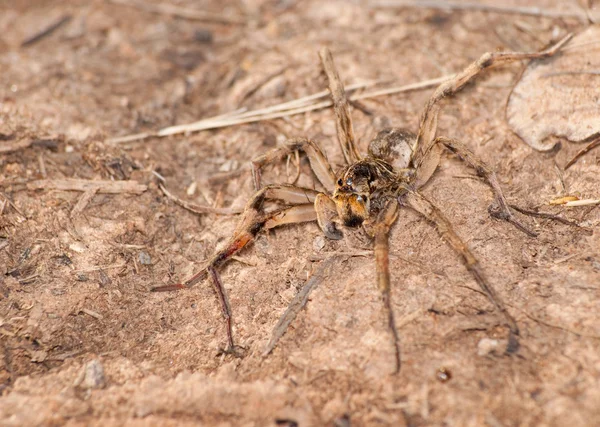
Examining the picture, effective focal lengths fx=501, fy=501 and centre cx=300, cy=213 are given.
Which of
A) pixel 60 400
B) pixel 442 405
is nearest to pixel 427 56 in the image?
pixel 442 405

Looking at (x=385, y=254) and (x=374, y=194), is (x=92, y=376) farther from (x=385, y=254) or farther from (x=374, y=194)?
(x=374, y=194)

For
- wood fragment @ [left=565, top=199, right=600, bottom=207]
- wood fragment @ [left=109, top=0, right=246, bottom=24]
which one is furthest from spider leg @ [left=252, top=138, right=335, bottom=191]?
wood fragment @ [left=109, top=0, right=246, bottom=24]

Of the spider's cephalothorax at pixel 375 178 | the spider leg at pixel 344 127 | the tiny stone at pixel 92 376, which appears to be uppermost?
the spider leg at pixel 344 127

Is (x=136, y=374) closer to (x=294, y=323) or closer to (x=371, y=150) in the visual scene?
(x=294, y=323)

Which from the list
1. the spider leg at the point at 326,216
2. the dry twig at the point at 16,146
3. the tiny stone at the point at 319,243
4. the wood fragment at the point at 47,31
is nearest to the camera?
the spider leg at the point at 326,216

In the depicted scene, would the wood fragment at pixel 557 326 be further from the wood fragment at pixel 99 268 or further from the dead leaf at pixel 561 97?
the wood fragment at pixel 99 268

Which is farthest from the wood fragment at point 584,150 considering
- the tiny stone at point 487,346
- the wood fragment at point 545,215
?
the tiny stone at point 487,346

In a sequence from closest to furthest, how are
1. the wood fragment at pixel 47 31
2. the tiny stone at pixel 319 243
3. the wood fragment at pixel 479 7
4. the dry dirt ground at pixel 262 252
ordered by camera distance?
the dry dirt ground at pixel 262 252 < the tiny stone at pixel 319 243 < the wood fragment at pixel 479 7 < the wood fragment at pixel 47 31
